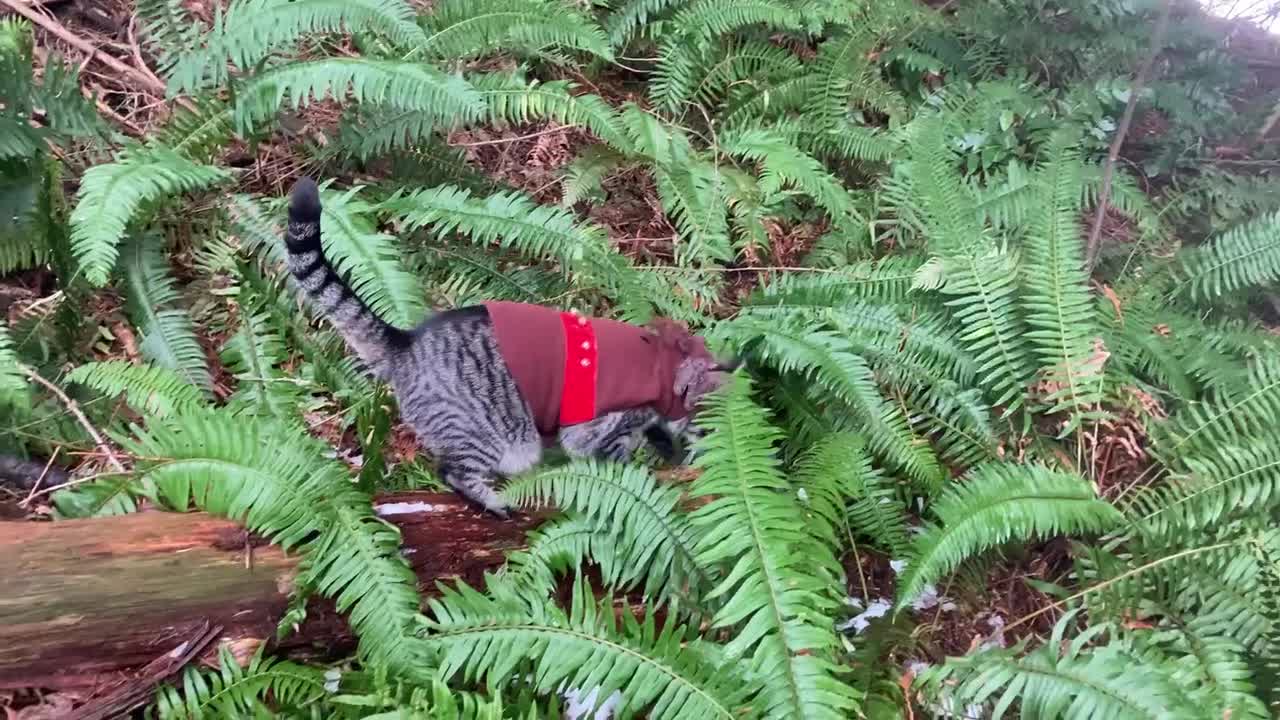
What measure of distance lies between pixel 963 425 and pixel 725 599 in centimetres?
151

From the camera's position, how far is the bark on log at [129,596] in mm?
2193

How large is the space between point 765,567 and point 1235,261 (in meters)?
3.48

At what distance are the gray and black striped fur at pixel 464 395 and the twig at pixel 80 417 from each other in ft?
2.87

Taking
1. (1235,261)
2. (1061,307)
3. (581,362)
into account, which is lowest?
(581,362)

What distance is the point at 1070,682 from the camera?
2324 mm

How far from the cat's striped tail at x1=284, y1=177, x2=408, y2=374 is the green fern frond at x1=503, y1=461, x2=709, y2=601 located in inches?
30.5

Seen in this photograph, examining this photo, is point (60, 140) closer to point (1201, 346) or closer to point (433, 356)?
point (433, 356)

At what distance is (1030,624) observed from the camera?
3168mm

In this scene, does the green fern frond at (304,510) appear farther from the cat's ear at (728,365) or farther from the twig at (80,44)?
the twig at (80,44)

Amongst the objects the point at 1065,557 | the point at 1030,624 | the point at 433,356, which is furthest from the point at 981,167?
the point at 433,356

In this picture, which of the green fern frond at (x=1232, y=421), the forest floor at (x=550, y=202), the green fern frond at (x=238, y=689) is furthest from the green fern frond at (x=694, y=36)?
the green fern frond at (x=238, y=689)

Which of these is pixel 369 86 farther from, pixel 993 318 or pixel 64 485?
pixel 993 318

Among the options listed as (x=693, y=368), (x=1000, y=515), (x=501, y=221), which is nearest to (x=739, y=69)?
(x=501, y=221)

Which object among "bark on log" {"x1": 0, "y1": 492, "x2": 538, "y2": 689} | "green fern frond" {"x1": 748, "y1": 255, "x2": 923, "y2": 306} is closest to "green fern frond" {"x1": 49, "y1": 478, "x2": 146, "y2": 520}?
"bark on log" {"x1": 0, "y1": 492, "x2": 538, "y2": 689}
